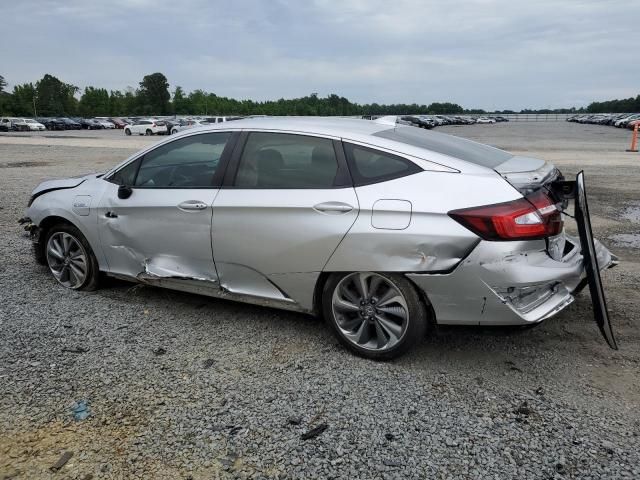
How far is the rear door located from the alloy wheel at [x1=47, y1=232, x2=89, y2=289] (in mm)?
1667

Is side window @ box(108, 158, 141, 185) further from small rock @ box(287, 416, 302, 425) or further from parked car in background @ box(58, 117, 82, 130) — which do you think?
parked car in background @ box(58, 117, 82, 130)

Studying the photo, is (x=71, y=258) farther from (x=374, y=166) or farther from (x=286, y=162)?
(x=374, y=166)

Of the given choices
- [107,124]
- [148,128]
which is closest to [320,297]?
[148,128]

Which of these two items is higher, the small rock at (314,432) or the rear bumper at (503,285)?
the rear bumper at (503,285)

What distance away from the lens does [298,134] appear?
4.07 meters

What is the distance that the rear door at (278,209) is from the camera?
371cm

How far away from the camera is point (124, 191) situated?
4637 mm

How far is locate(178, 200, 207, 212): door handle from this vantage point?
4.18 m

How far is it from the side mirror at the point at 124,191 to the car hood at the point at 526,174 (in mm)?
2878

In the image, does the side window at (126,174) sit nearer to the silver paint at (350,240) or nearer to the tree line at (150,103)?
the silver paint at (350,240)

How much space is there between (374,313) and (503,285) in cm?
86

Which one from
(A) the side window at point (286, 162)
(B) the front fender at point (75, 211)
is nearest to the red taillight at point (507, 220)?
(A) the side window at point (286, 162)

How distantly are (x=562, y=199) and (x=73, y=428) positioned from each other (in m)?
3.32

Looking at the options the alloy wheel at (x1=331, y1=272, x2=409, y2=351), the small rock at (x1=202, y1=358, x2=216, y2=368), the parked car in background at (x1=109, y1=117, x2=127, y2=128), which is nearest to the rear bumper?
the alloy wheel at (x1=331, y1=272, x2=409, y2=351)
